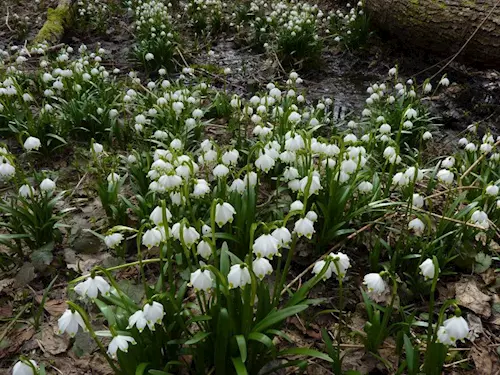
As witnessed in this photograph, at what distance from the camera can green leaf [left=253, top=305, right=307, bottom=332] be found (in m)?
1.86

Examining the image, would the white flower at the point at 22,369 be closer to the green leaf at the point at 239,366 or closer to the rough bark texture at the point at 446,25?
the green leaf at the point at 239,366

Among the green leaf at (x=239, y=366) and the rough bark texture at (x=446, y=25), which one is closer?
the green leaf at (x=239, y=366)

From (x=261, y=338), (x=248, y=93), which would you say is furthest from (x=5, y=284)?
(x=248, y=93)

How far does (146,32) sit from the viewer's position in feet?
22.0

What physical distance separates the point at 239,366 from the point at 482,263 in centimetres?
191

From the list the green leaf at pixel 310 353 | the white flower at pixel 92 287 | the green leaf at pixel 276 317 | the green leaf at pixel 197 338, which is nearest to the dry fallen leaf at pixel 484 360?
the green leaf at pixel 310 353

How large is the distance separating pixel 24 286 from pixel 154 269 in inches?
30.8

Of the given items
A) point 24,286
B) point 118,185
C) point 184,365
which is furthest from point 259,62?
point 184,365

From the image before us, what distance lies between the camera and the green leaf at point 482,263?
9.16 feet

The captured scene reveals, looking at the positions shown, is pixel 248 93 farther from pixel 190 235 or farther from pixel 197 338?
pixel 197 338

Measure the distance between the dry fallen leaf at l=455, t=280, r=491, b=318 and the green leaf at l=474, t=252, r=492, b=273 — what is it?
0.40ft

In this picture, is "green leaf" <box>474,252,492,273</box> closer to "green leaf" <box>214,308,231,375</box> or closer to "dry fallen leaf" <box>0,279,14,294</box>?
"green leaf" <box>214,308,231,375</box>

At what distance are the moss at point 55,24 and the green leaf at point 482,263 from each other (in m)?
6.40

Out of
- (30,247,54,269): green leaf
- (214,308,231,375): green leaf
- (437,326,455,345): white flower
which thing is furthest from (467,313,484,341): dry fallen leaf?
(30,247,54,269): green leaf
